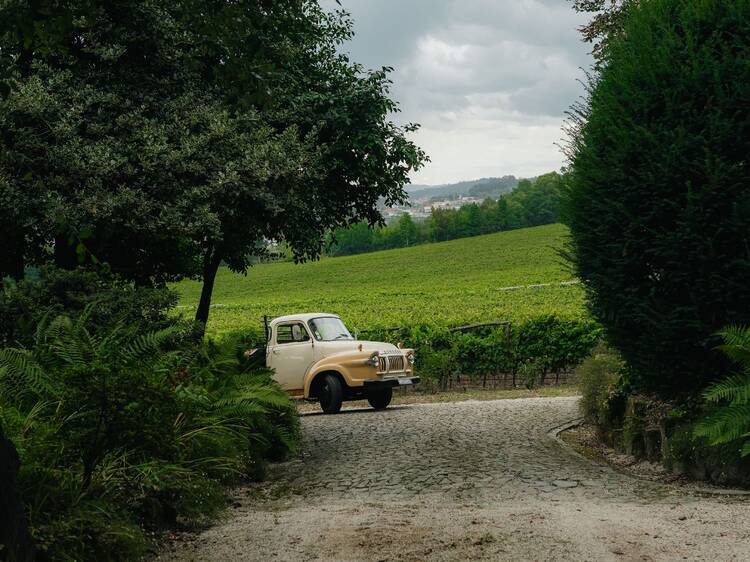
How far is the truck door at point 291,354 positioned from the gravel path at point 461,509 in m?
4.85

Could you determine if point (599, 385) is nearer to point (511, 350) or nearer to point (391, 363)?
point (391, 363)

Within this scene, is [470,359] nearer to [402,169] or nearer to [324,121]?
[402,169]

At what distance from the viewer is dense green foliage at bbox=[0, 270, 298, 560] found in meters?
5.41

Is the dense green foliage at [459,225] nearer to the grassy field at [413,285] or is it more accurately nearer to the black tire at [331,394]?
the grassy field at [413,285]

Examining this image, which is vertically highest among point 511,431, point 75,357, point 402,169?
point 402,169

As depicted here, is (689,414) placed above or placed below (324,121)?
below

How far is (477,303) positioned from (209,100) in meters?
39.8

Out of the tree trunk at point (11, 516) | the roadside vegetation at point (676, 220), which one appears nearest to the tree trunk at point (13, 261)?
the roadside vegetation at point (676, 220)

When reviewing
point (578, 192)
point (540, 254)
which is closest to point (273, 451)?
point (578, 192)

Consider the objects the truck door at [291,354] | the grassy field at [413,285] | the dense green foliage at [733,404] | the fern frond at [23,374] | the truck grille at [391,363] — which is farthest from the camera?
the grassy field at [413,285]

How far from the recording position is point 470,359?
83.3 feet

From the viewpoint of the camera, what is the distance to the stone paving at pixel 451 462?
8711mm

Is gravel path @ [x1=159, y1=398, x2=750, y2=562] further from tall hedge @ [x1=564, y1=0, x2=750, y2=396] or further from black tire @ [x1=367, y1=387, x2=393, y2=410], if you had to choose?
black tire @ [x1=367, y1=387, x2=393, y2=410]

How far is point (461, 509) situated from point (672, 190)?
3710 mm
